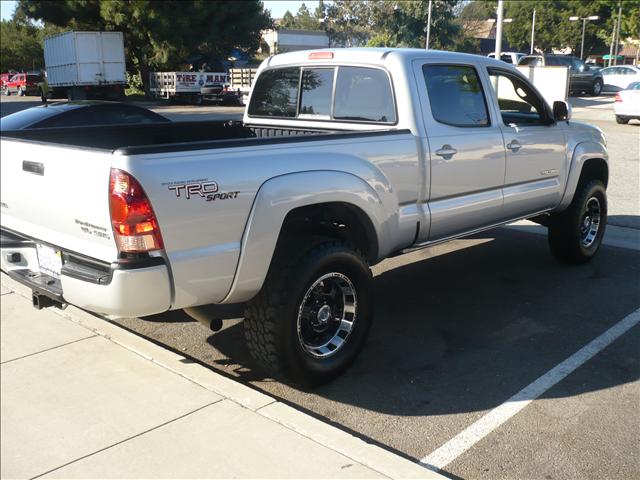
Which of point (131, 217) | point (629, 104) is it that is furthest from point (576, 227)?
point (629, 104)

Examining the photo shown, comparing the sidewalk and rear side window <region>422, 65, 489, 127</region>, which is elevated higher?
rear side window <region>422, 65, 489, 127</region>

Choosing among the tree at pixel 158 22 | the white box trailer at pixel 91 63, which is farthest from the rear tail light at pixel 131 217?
the tree at pixel 158 22

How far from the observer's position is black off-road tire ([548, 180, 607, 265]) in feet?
20.9

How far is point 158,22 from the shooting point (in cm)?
3741

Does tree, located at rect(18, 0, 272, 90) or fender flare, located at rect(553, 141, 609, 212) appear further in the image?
tree, located at rect(18, 0, 272, 90)

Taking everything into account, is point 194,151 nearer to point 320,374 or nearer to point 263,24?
point 320,374

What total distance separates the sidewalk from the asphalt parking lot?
30 centimetres

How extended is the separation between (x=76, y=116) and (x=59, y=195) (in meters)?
6.04

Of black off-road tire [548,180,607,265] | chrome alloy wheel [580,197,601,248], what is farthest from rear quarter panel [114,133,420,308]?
chrome alloy wheel [580,197,601,248]

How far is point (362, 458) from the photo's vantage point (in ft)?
10.5

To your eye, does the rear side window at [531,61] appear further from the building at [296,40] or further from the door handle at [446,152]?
the door handle at [446,152]

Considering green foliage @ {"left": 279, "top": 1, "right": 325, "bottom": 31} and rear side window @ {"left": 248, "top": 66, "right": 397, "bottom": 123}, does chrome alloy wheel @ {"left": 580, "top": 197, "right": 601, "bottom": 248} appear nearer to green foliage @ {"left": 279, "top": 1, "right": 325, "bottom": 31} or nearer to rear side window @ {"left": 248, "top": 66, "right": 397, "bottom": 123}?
rear side window @ {"left": 248, "top": 66, "right": 397, "bottom": 123}

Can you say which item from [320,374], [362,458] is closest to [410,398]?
[320,374]

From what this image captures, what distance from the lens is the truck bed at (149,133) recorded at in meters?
4.58
